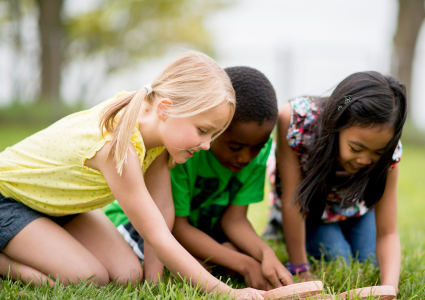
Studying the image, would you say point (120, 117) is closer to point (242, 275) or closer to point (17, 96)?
point (242, 275)

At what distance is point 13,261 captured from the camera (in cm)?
170

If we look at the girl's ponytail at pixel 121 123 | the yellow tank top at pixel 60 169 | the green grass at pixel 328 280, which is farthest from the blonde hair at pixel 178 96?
the green grass at pixel 328 280

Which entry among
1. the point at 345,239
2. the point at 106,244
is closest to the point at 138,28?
the point at 345,239

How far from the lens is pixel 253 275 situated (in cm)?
183

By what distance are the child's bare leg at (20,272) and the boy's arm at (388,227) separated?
1500 millimetres

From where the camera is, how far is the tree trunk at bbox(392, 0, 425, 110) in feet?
29.7

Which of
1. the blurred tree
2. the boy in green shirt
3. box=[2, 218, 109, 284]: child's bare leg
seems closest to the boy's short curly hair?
the boy in green shirt

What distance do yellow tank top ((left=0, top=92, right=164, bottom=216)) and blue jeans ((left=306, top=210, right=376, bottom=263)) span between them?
3.76 ft

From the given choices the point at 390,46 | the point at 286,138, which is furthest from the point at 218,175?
the point at 390,46

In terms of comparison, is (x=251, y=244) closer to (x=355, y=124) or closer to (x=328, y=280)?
(x=328, y=280)

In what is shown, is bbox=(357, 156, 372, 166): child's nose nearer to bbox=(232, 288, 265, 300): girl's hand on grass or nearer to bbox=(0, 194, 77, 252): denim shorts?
bbox=(232, 288, 265, 300): girl's hand on grass

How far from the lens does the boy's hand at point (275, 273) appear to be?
5.75 ft

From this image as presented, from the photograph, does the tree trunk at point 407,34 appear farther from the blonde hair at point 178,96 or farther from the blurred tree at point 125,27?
the blonde hair at point 178,96

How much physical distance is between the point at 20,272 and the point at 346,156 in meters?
1.50
